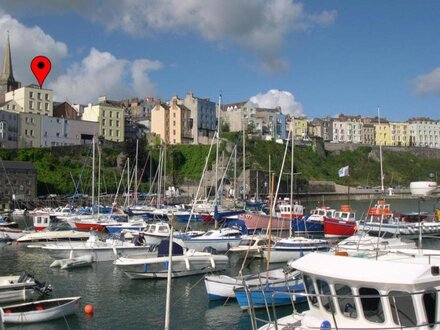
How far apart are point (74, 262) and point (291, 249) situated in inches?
495

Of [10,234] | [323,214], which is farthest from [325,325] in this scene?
[323,214]

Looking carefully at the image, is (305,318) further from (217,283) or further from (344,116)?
(344,116)

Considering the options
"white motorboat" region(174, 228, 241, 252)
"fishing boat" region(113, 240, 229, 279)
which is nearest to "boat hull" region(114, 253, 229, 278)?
"fishing boat" region(113, 240, 229, 279)

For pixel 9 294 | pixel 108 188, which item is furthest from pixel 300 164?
pixel 9 294

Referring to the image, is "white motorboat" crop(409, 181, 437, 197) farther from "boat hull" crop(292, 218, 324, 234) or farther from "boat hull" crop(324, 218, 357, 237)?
"boat hull" crop(292, 218, 324, 234)

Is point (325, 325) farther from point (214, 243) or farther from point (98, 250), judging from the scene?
point (214, 243)

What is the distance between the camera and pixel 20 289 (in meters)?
21.7

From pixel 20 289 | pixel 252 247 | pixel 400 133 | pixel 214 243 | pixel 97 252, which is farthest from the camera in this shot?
pixel 400 133

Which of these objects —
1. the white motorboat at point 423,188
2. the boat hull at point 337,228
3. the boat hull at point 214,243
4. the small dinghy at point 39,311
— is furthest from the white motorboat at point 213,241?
the white motorboat at point 423,188

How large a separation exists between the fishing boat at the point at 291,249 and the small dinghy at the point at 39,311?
13.0 m

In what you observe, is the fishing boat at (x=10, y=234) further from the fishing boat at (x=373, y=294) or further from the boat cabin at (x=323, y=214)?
the fishing boat at (x=373, y=294)

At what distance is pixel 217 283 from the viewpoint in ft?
71.2

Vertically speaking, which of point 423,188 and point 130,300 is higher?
point 423,188

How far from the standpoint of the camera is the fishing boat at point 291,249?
30156 mm
